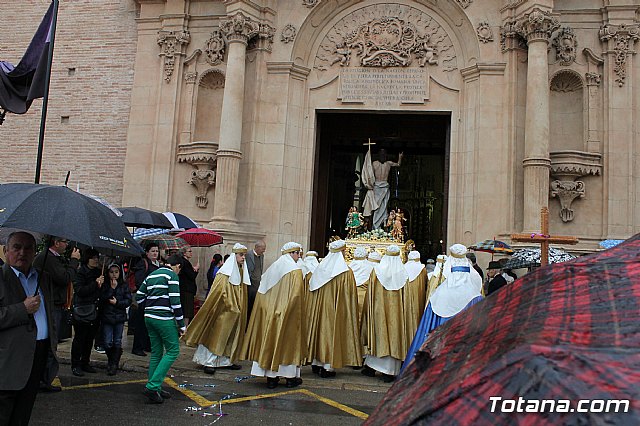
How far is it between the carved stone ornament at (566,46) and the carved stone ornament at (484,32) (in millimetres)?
1622

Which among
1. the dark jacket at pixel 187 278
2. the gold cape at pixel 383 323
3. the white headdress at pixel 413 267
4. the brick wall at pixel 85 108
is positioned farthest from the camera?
the brick wall at pixel 85 108

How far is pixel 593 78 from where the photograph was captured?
14758mm

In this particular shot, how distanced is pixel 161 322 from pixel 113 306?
2.18m

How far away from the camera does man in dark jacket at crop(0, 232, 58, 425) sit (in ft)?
14.0

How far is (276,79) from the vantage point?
16109 millimetres

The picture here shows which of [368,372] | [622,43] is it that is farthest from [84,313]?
[622,43]

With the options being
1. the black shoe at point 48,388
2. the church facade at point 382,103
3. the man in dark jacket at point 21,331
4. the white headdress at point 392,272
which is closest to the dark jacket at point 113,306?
the black shoe at point 48,388

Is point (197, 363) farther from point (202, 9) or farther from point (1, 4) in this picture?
point (1, 4)

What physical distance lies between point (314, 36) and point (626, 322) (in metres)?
16.3

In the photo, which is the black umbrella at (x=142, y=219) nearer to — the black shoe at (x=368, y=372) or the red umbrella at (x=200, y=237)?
the red umbrella at (x=200, y=237)

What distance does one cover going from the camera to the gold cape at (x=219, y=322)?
861 cm

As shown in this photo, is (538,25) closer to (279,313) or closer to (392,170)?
(392,170)

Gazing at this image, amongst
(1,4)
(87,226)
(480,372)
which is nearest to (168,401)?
(87,226)

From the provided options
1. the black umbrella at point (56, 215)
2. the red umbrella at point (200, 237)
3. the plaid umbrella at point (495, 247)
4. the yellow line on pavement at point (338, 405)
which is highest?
the plaid umbrella at point (495, 247)
